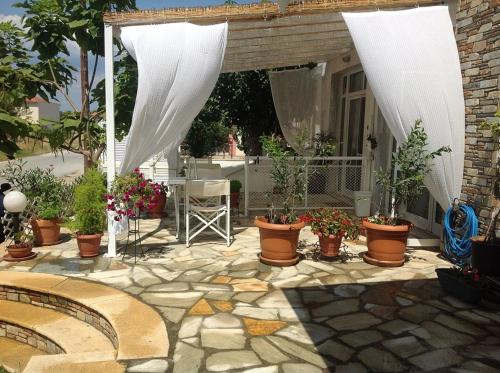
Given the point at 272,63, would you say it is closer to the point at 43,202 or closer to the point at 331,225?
the point at 331,225

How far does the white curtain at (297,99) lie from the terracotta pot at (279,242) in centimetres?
404

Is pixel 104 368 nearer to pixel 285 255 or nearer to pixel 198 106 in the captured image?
pixel 285 255

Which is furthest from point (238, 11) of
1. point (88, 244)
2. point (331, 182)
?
point (331, 182)

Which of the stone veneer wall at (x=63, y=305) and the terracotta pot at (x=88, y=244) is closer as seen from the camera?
the stone veneer wall at (x=63, y=305)

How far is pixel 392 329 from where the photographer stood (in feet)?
10.1

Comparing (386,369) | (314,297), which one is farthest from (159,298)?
(386,369)

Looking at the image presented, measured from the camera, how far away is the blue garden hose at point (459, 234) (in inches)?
168

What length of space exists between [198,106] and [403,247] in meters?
2.65

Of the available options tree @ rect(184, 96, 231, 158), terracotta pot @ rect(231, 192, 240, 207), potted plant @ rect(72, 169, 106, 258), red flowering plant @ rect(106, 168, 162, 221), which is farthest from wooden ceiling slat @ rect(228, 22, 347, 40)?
tree @ rect(184, 96, 231, 158)

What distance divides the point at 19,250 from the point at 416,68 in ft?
15.1

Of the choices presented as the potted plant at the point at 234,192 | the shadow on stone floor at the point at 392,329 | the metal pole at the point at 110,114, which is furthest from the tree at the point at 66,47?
the shadow on stone floor at the point at 392,329

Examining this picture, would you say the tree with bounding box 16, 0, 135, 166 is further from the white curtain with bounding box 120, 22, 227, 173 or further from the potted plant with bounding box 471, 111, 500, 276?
the potted plant with bounding box 471, 111, 500, 276

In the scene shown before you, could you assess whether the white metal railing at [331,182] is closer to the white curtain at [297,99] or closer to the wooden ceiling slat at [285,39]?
the white curtain at [297,99]

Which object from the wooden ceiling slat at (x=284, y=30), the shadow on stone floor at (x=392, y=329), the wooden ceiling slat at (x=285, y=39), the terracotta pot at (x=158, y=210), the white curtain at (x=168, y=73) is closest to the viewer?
the shadow on stone floor at (x=392, y=329)
